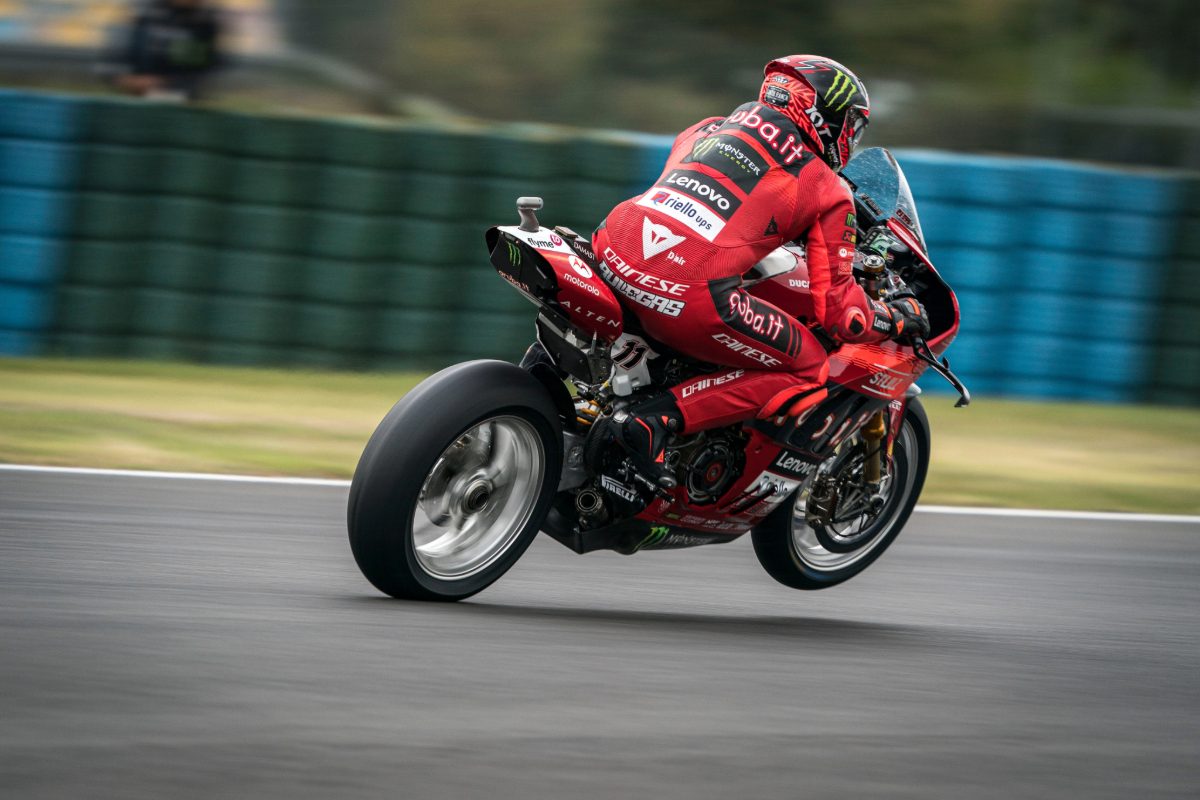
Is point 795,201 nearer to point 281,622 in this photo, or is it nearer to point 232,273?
point 281,622

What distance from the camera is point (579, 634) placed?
496 cm

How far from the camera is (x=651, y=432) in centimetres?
522

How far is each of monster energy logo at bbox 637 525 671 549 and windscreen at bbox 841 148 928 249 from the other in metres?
1.32

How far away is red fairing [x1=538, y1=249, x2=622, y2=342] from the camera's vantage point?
16.1 feet

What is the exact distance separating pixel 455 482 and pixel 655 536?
77 centimetres

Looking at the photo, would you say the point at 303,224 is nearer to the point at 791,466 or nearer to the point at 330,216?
the point at 330,216

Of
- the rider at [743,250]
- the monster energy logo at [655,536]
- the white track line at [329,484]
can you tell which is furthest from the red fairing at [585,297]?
the white track line at [329,484]

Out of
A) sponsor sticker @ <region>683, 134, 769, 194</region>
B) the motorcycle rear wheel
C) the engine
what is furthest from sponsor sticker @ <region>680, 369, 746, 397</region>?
the motorcycle rear wheel

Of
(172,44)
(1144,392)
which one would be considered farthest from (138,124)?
(1144,392)

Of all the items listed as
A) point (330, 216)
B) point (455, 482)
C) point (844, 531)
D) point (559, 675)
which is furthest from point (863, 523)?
point (330, 216)

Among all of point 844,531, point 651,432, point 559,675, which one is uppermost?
point 651,432

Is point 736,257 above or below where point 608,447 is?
above

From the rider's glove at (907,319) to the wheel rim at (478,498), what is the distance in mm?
1353

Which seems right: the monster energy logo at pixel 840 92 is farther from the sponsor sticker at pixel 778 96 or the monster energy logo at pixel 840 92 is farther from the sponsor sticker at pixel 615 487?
the sponsor sticker at pixel 615 487
